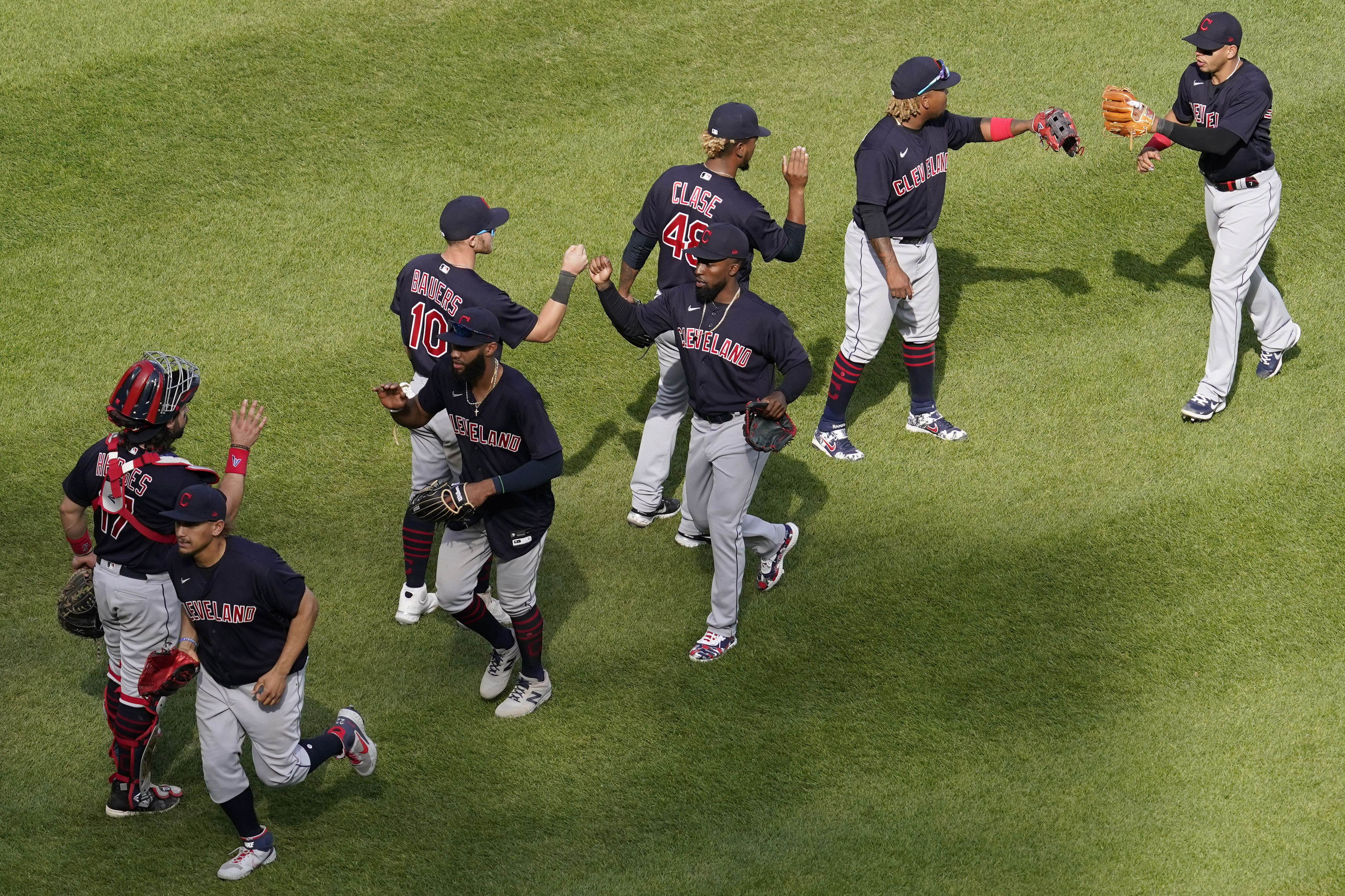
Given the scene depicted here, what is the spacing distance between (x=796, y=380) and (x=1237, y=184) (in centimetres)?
365

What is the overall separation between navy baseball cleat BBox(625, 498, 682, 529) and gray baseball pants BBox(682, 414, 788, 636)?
3.03ft

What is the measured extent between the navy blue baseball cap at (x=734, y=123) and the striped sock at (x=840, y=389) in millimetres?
1696

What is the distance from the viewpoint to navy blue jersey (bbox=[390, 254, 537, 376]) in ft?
22.1

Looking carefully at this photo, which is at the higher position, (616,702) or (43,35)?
(43,35)

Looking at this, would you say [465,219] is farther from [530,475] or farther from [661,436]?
[661,436]

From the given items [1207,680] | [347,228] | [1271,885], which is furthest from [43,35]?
[1271,885]

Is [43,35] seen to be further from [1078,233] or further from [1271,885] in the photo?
[1271,885]

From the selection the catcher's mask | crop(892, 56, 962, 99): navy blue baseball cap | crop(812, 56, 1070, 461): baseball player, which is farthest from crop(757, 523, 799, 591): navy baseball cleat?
the catcher's mask

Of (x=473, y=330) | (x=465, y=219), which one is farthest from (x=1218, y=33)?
(x=473, y=330)

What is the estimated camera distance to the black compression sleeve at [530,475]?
5879 millimetres

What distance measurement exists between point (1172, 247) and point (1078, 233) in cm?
70

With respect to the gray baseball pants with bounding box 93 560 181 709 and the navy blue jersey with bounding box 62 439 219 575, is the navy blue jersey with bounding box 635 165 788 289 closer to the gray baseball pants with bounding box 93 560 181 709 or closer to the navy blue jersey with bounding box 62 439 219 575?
the navy blue jersey with bounding box 62 439 219 575

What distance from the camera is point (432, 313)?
6.81m

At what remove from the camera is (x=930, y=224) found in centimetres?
800
